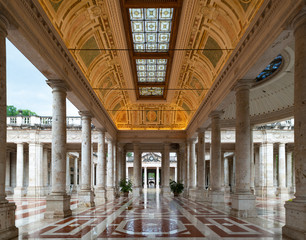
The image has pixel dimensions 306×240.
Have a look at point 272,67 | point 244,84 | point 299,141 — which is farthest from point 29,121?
point 299,141

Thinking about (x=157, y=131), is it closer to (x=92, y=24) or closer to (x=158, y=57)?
(x=158, y=57)

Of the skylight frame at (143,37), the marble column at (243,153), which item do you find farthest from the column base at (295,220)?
the skylight frame at (143,37)

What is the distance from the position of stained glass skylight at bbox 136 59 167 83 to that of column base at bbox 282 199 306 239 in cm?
1395

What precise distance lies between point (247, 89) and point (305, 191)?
7123 millimetres

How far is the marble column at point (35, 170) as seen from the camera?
33.2m

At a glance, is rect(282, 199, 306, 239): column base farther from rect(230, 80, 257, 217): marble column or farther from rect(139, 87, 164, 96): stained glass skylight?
rect(139, 87, 164, 96): stained glass skylight

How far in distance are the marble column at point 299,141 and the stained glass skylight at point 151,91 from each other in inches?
718

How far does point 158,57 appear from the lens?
63.9ft

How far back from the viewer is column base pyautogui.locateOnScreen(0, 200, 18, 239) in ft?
28.0

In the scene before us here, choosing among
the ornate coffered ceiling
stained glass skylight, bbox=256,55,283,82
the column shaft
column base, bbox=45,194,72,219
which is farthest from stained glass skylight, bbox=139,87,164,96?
the column shaft

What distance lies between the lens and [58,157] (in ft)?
48.5

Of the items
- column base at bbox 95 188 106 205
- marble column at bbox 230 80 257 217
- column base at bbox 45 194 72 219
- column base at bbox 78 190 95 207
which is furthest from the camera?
column base at bbox 95 188 106 205

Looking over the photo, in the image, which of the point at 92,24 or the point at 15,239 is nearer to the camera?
the point at 15,239

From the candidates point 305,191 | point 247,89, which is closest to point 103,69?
point 247,89
